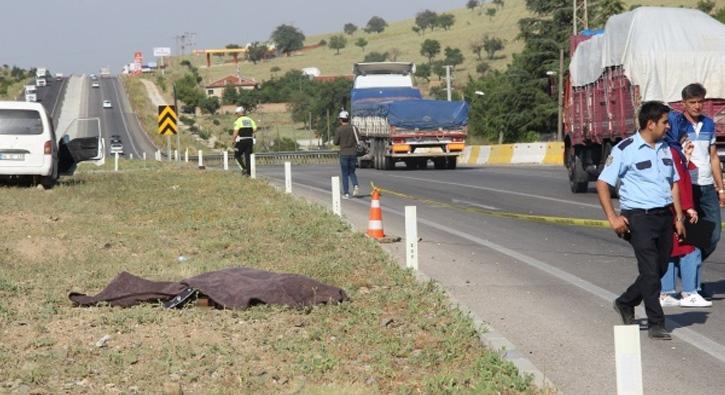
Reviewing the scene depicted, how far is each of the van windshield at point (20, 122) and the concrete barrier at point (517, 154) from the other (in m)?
24.0

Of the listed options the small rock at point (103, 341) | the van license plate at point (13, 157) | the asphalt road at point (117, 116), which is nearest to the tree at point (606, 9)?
the asphalt road at point (117, 116)

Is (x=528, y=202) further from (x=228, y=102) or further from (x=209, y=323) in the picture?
(x=228, y=102)

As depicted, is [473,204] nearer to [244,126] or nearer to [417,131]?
[244,126]

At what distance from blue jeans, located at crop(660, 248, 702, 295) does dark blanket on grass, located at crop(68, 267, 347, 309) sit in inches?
106

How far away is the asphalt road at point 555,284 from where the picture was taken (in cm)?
804

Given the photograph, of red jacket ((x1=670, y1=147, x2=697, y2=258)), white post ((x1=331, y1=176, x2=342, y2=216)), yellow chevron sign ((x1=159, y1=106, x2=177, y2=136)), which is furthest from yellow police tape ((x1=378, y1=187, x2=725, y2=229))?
yellow chevron sign ((x1=159, y1=106, x2=177, y2=136))

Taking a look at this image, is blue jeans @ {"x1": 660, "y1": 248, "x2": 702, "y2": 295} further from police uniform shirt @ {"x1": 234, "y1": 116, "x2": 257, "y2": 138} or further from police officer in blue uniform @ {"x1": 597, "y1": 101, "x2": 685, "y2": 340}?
police uniform shirt @ {"x1": 234, "y1": 116, "x2": 257, "y2": 138}

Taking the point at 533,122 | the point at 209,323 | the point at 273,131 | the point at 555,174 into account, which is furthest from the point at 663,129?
the point at 273,131

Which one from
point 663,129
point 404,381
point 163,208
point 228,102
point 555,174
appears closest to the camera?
point 404,381

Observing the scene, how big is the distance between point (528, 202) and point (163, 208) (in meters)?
6.86

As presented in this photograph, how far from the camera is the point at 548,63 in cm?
8681

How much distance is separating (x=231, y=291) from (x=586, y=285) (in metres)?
3.52

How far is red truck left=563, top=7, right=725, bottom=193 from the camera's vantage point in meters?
22.0

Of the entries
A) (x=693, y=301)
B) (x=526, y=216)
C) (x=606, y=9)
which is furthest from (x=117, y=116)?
(x=693, y=301)
